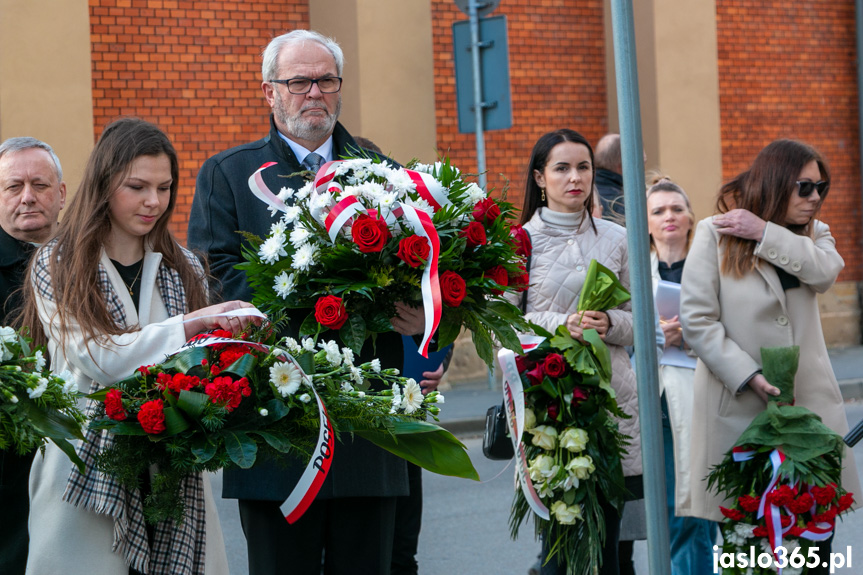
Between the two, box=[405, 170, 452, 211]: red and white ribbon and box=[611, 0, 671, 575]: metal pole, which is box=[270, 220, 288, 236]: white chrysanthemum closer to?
box=[405, 170, 452, 211]: red and white ribbon

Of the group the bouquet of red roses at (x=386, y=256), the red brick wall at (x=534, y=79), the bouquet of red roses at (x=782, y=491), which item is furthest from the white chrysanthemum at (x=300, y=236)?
the red brick wall at (x=534, y=79)

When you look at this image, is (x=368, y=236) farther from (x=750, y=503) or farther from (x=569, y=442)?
(x=750, y=503)

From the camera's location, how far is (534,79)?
12.3 m

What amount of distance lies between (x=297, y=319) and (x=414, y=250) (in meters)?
0.55

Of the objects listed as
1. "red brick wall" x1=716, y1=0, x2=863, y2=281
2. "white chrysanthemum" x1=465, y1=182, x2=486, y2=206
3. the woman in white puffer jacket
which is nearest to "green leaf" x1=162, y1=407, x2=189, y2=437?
"white chrysanthemum" x1=465, y1=182, x2=486, y2=206

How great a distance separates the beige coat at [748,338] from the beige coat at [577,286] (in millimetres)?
263

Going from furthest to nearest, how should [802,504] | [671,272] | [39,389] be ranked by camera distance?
[671,272] → [802,504] → [39,389]

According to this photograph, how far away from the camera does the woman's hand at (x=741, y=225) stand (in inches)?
173

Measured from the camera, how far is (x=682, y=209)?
5816 mm

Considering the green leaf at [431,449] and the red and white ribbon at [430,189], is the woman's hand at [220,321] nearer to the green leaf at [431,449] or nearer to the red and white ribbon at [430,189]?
the green leaf at [431,449]

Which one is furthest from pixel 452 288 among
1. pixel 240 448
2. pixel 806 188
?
pixel 806 188

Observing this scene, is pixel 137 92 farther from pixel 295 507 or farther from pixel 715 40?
pixel 295 507

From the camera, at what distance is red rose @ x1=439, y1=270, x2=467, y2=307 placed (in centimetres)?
286

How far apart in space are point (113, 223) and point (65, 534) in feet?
2.94
